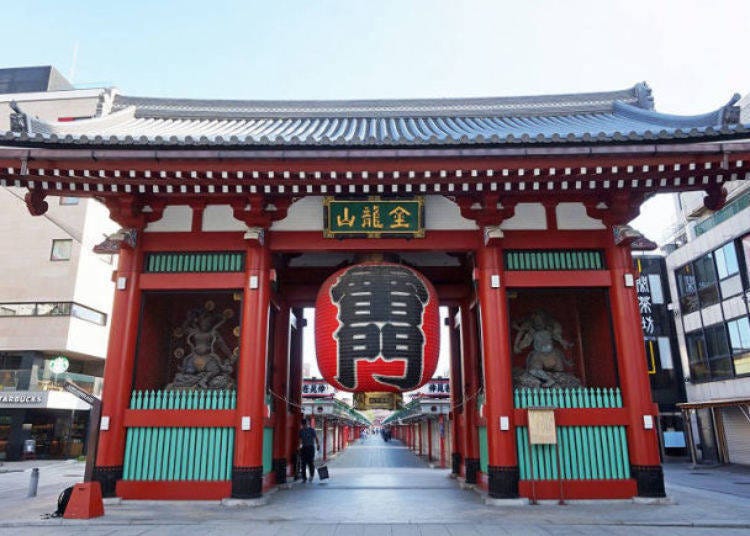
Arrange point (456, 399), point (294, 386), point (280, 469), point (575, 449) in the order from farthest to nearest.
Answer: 1. point (456, 399)
2. point (294, 386)
3. point (280, 469)
4. point (575, 449)

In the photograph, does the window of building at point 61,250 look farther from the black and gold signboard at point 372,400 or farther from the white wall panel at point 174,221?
the black and gold signboard at point 372,400

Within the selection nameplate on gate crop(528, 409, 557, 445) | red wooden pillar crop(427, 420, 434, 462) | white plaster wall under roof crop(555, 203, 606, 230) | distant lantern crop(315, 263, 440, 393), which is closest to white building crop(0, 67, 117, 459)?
red wooden pillar crop(427, 420, 434, 462)

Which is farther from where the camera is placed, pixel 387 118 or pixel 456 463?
pixel 387 118

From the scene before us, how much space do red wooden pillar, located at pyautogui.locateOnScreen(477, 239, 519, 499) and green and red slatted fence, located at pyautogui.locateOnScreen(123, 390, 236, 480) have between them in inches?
202

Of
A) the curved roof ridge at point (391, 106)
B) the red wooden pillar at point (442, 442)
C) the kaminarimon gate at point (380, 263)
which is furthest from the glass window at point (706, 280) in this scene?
the kaminarimon gate at point (380, 263)

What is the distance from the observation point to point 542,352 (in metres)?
11.1

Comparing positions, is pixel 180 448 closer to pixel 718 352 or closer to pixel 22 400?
pixel 22 400

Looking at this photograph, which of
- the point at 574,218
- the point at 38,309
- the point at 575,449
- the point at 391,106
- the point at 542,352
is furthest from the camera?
the point at 38,309

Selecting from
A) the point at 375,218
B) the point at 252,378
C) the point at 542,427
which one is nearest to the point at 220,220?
the point at 375,218

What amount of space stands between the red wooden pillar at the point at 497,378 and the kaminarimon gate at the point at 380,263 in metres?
0.03

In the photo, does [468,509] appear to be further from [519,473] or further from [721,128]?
[721,128]

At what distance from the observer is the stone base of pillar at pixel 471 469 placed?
1248cm

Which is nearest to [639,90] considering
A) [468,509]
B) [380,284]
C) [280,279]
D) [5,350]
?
[380,284]

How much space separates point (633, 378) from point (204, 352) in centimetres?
928
